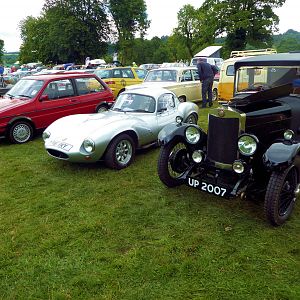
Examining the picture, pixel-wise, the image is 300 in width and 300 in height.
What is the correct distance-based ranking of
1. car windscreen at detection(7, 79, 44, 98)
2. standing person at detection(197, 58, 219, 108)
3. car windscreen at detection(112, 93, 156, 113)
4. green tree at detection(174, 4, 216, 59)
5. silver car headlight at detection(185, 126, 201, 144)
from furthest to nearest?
green tree at detection(174, 4, 216, 59) < standing person at detection(197, 58, 219, 108) < car windscreen at detection(7, 79, 44, 98) < car windscreen at detection(112, 93, 156, 113) < silver car headlight at detection(185, 126, 201, 144)

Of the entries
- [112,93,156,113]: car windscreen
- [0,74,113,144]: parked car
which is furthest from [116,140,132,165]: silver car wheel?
[0,74,113,144]: parked car

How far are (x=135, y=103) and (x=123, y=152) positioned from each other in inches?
50.8

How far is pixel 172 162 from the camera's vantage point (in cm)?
483

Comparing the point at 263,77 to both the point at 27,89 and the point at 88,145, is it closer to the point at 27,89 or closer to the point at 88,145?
the point at 88,145

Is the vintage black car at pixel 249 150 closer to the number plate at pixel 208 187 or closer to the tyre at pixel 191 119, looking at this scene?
the number plate at pixel 208 187

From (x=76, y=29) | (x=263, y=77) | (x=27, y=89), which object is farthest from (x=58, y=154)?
(x=76, y=29)

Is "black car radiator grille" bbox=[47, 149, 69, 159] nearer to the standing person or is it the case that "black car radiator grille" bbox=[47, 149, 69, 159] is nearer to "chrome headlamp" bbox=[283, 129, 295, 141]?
"chrome headlamp" bbox=[283, 129, 295, 141]

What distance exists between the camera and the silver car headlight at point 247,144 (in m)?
3.88

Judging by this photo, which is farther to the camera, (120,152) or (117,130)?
(120,152)

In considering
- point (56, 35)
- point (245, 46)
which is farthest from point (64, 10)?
point (245, 46)

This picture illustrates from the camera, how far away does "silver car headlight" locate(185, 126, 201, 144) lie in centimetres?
457

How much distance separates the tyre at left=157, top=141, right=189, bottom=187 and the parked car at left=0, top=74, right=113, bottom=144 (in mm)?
4343

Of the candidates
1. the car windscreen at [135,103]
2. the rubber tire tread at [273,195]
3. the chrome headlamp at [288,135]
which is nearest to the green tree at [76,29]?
the car windscreen at [135,103]

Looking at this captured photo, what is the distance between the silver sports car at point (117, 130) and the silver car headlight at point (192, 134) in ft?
5.02
